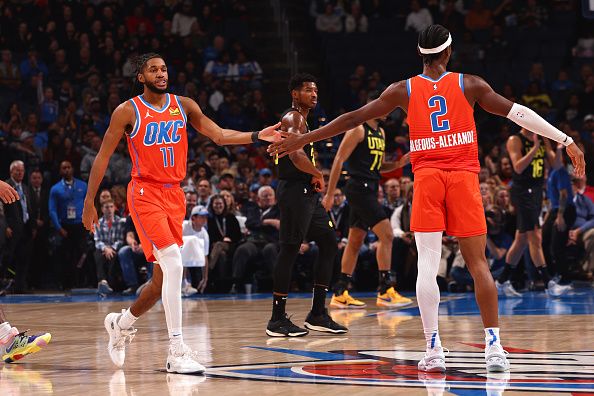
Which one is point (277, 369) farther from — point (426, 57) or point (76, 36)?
point (76, 36)

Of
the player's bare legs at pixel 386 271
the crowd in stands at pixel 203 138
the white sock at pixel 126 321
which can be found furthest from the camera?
the crowd in stands at pixel 203 138

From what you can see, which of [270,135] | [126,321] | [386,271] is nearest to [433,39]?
[270,135]

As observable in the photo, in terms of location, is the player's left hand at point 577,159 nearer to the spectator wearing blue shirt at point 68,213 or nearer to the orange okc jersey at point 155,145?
the orange okc jersey at point 155,145

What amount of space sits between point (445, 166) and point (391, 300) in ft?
16.6

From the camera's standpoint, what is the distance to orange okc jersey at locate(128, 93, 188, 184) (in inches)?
260

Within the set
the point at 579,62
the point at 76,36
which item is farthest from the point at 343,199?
the point at 76,36

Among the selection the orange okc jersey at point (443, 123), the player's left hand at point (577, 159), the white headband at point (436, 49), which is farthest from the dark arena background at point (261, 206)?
the player's left hand at point (577, 159)

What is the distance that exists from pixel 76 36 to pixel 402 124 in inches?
260

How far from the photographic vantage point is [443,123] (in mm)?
6070

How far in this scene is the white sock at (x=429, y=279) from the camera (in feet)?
20.0

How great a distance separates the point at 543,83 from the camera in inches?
693

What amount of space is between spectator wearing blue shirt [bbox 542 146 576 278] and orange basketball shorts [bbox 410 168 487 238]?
7.23 m

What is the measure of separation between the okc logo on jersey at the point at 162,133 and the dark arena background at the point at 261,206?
7 centimetres

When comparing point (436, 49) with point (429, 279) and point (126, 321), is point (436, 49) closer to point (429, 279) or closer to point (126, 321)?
point (429, 279)
